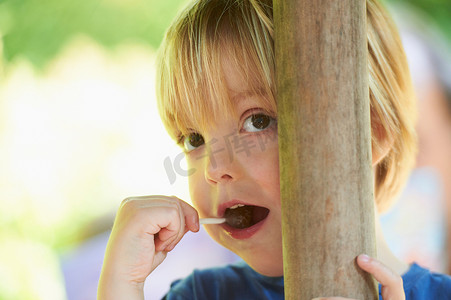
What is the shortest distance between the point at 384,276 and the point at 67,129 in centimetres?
135

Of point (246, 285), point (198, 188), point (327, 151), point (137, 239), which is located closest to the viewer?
point (327, 151)

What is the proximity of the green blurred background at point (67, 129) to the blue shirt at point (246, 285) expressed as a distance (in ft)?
1.97

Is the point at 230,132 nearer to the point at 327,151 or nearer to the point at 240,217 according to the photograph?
the point at 240,217

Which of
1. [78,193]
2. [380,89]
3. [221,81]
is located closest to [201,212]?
[221,81]

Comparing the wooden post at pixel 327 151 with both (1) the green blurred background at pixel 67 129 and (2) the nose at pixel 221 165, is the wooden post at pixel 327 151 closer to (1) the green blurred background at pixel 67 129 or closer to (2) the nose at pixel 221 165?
(2) the nose at pixel 221 165

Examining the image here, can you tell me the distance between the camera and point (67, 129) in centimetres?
159

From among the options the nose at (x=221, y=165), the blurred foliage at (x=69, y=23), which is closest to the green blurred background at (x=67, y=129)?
the blurred foliage at (x=69, y=23)

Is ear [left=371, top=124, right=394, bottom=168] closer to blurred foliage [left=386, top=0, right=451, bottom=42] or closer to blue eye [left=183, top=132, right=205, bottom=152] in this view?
blue eye [left=183, top=132, right=205, bottom=152]

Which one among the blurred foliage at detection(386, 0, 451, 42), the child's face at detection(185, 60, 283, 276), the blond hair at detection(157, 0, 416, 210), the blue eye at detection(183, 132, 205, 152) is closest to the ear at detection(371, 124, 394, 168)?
the blond hair at detection(157, 0, 416, 210)

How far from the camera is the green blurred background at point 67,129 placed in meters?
1.56

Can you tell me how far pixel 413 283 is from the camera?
78 cm

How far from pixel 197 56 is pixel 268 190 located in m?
0.23

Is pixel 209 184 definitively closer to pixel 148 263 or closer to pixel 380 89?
pixel 148 263

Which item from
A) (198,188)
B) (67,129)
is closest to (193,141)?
(198,188)
